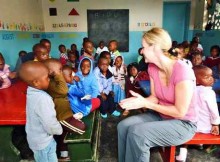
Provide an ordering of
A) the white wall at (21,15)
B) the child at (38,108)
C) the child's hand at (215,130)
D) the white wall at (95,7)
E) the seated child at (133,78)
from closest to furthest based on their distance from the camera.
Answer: the child at (38,108), the child's hand at (215,130), the seated child at (133,78), the white wall at (21,15), the white wall at (95,7)

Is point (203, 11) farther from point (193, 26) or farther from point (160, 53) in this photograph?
point (160, 53)

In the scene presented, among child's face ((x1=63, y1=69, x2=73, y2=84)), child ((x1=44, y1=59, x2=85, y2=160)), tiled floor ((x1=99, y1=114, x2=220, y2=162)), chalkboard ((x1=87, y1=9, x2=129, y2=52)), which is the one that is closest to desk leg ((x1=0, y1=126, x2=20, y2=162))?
child ((x1=44, y1=59, x2=85, y2=160))

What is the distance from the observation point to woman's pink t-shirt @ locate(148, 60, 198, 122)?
1.60 metres

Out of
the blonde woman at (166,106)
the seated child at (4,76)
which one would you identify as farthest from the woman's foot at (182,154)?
the seated child at (4,76)

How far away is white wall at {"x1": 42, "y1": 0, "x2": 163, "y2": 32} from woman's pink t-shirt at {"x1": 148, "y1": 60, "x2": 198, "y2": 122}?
5.22 meters

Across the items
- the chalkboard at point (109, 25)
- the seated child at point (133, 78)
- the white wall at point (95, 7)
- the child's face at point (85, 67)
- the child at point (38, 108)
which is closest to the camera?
the child at point (38, 108)

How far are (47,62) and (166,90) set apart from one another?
1.06 meters

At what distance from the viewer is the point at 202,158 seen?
7.63ft

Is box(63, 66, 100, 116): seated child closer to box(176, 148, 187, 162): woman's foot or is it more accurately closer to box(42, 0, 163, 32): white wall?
box(176, 148, 187, 162): woman's foot

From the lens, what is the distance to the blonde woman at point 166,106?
1605 mm

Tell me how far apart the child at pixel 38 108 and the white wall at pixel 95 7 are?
544 centimetres

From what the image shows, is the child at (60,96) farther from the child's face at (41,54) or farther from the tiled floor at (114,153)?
the child's face at (41,54)

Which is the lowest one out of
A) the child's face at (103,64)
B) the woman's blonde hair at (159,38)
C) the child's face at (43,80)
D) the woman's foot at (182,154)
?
the woman's foot at (182,154)

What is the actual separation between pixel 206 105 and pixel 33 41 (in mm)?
4852
